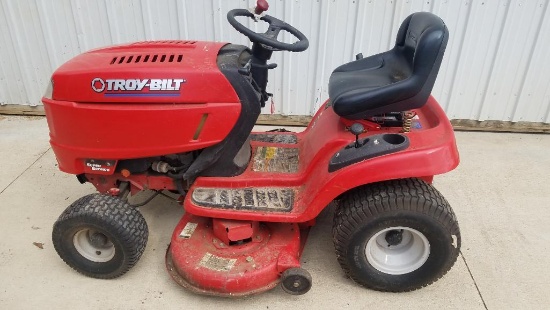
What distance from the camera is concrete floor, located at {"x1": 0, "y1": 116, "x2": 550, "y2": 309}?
217cm

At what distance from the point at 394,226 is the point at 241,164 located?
0.82 m

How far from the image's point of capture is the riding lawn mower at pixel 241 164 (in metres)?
2.02

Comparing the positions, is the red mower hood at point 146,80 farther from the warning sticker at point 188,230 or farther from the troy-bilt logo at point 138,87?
the warning sticker at point 188,230

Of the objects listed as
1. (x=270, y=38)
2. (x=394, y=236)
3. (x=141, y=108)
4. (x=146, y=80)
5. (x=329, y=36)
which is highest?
(x=270, y=38)

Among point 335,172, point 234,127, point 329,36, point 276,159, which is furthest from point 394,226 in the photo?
point 329,36

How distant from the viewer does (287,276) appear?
6.81 ft

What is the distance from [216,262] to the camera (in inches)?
84.7

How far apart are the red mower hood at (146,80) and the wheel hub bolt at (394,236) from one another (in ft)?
3.12

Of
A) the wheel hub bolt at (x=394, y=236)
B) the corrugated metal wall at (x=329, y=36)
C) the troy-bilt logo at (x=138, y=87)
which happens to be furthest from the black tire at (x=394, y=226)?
the corrugated metal wall at (x=329, y=36)

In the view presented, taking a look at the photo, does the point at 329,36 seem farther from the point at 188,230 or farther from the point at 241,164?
the point at 188,230

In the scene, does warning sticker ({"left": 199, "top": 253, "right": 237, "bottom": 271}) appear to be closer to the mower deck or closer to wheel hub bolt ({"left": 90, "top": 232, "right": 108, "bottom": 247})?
the mower deck

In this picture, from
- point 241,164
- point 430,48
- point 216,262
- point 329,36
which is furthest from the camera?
point 329,36

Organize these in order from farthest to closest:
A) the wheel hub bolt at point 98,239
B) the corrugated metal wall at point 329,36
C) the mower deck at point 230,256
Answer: the corrugated metal wall at point 329,36 → the wheel hub bolt at point 98,239 → the mower deck at point 230,256

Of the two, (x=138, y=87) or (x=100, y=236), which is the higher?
(x=138, y=87)
